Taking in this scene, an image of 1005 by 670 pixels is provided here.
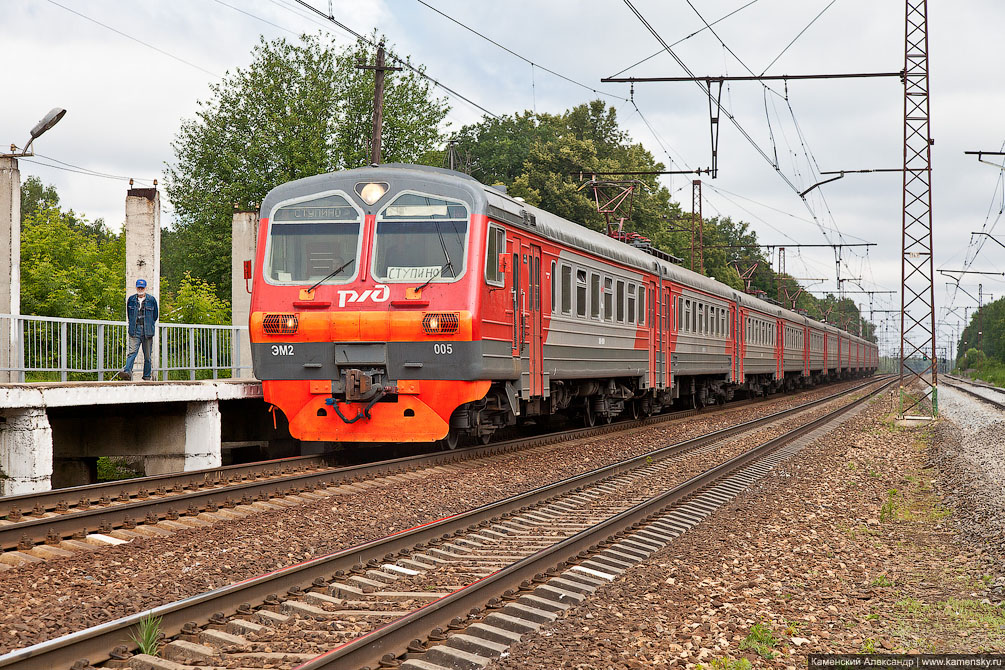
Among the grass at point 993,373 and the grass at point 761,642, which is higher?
the grass at point 993,373

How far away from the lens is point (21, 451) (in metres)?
10.3

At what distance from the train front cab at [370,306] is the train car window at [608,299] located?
19.0 ft

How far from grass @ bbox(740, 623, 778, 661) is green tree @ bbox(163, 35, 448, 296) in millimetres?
31140

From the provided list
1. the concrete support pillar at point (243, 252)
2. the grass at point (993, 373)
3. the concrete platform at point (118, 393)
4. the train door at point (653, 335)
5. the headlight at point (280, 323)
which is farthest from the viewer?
the grass at point (993, 373)

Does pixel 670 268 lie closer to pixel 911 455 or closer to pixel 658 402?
pixel 658 402

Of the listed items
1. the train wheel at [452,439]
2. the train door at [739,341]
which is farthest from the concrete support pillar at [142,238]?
the train door at [739,341]

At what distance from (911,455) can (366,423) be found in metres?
10.2

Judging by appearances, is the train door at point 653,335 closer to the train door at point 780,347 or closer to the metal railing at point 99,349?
the metal railing at point 99,349

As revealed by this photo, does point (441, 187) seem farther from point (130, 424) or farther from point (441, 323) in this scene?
point (130, 424)

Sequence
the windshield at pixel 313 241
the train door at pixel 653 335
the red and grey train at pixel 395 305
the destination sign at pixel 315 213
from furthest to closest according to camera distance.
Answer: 1. the train door at pixel 653 335
2. the destination sign at pixel 315 213
3. the windshield at pixel 313 241
4. the red and grey train at pixel 395 305

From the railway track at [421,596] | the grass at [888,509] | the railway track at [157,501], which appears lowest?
the grass at [888,509]

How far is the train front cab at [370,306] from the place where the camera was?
38.6 ft

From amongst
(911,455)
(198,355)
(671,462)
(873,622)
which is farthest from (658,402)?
(873,622)

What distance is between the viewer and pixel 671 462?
14.0 meters
